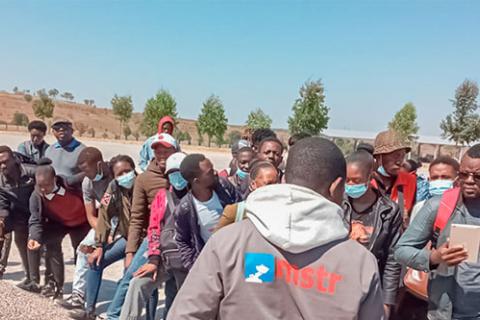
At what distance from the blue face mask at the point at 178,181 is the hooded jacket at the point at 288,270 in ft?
7.21

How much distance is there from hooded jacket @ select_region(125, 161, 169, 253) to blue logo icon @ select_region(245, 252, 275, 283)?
2585mm

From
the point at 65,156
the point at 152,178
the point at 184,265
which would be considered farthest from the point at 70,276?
the point at 184,265

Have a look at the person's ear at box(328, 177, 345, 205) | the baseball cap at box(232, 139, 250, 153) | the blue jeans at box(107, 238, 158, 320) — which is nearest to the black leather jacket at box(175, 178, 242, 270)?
the blue jeans at box(107, 238, 158, 320)

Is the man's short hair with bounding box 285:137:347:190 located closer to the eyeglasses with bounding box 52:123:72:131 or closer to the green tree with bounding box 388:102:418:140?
the eyeglasses with bounding box 52:123:72:131

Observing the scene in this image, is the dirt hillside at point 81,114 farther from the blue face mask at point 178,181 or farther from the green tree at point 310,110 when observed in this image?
the blue face mask at point 178,181

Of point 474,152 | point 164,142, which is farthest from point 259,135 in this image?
point 474,152

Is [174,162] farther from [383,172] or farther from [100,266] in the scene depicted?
[383,172]

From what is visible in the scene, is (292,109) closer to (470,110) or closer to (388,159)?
(470,110)

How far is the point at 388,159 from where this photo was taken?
11.7 feet

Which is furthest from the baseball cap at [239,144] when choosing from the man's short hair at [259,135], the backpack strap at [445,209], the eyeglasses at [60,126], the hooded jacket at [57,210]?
the backpack strap at [445,209]

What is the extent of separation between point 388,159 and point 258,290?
7.97 feet

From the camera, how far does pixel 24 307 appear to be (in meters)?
4.30

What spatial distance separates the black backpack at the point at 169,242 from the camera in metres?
3.42

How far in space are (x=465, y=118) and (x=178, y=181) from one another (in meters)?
25.3
